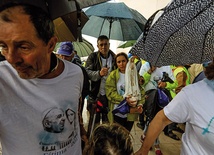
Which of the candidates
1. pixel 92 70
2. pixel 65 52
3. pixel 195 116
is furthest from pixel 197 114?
pixel 92 70

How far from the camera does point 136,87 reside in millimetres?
3244

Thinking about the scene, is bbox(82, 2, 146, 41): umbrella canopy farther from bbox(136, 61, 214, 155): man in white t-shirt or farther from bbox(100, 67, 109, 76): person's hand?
bbox(136, 61, 214, 155): man in white t-shirt

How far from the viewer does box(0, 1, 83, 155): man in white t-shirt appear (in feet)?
3.00

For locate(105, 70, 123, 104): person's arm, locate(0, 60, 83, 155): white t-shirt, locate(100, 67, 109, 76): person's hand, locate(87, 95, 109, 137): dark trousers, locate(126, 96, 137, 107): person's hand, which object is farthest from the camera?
locate(87, 95, 109, 137): dark trousers

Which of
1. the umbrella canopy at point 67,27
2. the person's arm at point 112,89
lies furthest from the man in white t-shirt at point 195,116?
the person's arm at point 112,89

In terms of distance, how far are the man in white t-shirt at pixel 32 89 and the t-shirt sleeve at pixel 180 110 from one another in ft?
1.91

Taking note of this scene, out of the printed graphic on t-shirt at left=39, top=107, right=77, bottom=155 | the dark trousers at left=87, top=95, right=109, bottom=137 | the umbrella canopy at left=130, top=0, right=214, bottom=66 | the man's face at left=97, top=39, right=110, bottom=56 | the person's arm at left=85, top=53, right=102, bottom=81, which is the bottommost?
the dark trousers at left=87, top=95, right=109, bottom=137

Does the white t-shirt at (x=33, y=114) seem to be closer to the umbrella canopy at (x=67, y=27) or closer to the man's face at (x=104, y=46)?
the umbrella canopy at (x=67, y=27)

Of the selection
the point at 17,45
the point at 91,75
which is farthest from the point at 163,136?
the point at 17,45

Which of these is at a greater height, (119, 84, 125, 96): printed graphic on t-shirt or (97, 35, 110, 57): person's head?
(97, 35, 110, 57): person's head

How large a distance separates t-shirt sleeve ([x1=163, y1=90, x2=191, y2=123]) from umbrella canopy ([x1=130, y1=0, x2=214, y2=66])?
0.31 metres

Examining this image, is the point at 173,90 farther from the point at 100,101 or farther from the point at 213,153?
the point at 213,153

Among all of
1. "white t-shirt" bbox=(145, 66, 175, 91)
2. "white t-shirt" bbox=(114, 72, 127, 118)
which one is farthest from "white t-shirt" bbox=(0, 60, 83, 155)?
"white t-shirt" bbox=(145, 66, 175, 91)

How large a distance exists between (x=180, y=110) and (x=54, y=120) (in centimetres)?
74
